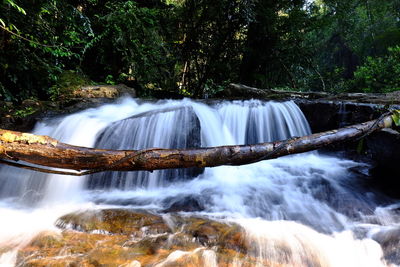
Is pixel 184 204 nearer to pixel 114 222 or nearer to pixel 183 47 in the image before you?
pixel 114 222

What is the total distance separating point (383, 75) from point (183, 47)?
27.6 ft

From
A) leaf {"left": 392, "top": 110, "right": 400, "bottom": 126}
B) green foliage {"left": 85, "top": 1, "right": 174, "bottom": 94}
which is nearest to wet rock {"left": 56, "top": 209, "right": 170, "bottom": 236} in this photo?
leaf {"left": 392, "top": 110, "right": 400, "bottom": 126}

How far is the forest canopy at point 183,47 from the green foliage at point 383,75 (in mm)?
34

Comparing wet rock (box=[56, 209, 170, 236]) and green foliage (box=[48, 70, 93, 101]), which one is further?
green foliage (box=[48, 70, 93, 101])

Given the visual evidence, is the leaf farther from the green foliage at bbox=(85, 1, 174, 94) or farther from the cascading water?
the green foliage at bbox=(85, 1, 174, 94)

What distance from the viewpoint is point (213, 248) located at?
7.73ft

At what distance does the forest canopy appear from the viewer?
20.6ft

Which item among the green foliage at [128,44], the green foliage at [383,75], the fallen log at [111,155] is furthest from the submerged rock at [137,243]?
the green foliage at [383,75]

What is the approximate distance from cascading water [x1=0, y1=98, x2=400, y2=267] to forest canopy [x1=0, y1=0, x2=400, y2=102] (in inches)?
81.1

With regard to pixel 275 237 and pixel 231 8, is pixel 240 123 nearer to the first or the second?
pixel 275 237

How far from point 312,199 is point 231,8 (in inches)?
356

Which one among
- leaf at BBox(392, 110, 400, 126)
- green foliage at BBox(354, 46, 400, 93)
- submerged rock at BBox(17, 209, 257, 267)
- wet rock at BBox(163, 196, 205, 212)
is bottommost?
wet rock at BBox(163, 196, 205, 212)

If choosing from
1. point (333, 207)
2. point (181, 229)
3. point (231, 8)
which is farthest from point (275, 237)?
point (231, 8)

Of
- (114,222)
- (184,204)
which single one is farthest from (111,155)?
(184,204)
